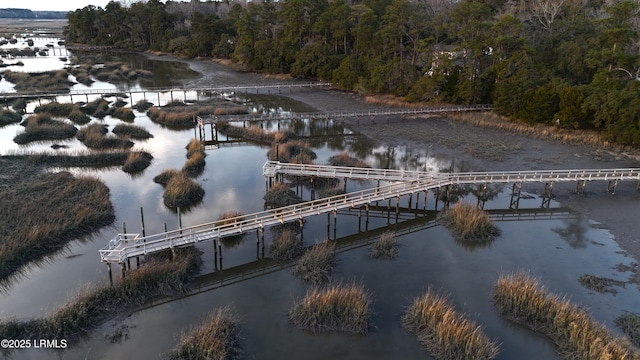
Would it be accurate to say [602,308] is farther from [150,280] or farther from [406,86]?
[406,86]

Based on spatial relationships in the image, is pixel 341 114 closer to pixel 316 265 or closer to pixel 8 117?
pixel 316 265

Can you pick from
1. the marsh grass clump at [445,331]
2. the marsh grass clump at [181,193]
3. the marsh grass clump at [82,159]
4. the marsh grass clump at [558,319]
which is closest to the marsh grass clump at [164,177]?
the marsh grass clump at [181,193]

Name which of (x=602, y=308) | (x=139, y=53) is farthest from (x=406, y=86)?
(x=139, y=53)

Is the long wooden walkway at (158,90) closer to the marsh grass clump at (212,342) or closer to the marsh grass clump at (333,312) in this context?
the marsh grass clump at (333,312)

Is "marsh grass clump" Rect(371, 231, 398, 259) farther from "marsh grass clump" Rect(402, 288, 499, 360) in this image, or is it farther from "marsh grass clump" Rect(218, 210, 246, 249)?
"marsh grass clump" Rect(218, 210, 246, 249)

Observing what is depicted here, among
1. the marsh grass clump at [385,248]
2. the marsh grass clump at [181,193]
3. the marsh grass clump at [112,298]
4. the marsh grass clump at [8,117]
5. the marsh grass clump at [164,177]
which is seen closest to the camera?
the marsh grass clump at [112,298]
